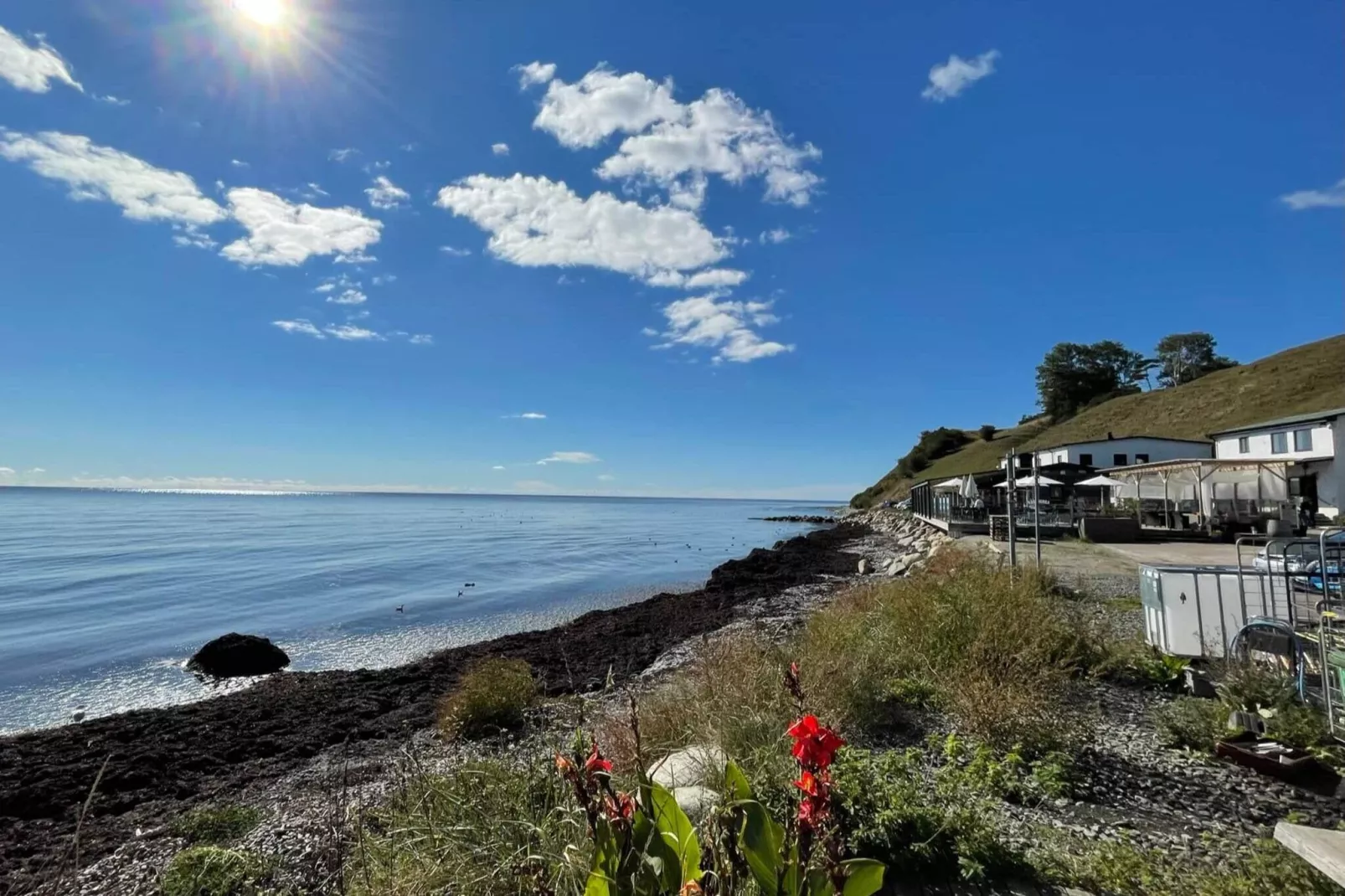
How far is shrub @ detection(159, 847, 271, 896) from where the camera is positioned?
4340 millimetres

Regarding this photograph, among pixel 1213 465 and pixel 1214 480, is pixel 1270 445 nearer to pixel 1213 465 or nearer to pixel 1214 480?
pixel 1214 480

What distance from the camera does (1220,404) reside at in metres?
57.3

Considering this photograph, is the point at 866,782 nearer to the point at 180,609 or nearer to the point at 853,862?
the point at 853,862

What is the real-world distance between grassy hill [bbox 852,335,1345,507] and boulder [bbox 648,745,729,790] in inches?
2129

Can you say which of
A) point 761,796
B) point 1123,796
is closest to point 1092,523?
point 1123,796

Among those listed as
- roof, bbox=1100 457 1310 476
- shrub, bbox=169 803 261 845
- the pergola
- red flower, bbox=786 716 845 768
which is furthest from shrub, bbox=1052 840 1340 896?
roof, bbox=1100 457 1310 476

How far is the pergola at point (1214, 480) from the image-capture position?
2302cm

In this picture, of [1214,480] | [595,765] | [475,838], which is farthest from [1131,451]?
[595,765]

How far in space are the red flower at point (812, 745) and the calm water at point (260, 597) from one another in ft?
46.1

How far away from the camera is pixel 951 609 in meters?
7.11

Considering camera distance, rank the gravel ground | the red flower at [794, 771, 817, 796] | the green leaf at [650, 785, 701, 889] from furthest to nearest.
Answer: the gravel ground → the green leaf at [650, 785, 701, 889] → the red flower at [794, 771, 817, 796]

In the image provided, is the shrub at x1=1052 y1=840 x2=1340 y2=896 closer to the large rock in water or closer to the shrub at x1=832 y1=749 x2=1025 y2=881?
the shrub at x1=832 y1=749 x2=1025 y2=881

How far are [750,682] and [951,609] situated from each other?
289 cm

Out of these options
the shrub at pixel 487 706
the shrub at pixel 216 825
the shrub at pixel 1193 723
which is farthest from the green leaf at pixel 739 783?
the shrub at pixel 487 706
